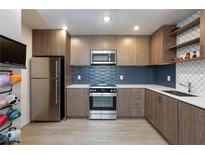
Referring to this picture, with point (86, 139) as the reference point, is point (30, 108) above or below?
above

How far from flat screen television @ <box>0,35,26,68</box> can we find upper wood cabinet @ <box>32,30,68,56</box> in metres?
1.89

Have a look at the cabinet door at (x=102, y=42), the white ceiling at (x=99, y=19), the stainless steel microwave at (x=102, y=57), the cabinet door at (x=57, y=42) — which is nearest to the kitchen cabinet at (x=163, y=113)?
the stainless steel microwave at (x=102, y=57)

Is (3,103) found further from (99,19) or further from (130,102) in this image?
(130,102)

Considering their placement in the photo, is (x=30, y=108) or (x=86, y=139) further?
(x=30, y=108)

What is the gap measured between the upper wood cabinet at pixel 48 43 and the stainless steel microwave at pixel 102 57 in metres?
0.79

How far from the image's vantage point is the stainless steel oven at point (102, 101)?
13.4 ft

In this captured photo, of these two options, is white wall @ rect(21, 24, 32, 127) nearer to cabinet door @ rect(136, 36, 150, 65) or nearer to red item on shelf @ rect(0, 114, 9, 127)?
red item on shelf @ rect(0, 114, 9, 127)

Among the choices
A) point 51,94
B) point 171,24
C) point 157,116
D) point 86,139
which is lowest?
point 86,139

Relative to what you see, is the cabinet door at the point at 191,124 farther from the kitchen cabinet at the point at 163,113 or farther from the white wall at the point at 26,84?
the white wall at the point at 26,84

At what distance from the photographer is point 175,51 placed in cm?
352
